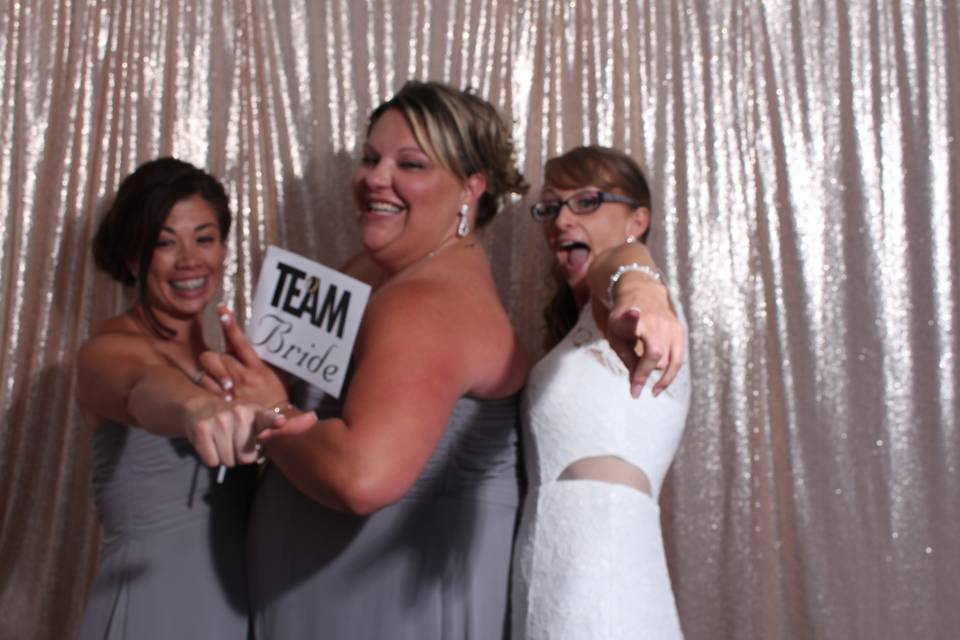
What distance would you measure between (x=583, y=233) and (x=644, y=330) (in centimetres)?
76

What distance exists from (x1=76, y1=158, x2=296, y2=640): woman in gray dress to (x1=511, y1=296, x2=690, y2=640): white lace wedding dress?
368 millimetres

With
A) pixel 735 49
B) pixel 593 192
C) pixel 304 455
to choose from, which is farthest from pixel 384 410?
pixel 735 49

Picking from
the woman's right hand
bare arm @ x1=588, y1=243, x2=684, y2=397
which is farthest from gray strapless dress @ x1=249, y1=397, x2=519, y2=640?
bare arm @ x1=588, y1=243, x2=684, y2=397

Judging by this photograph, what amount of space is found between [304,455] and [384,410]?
9 centimetres

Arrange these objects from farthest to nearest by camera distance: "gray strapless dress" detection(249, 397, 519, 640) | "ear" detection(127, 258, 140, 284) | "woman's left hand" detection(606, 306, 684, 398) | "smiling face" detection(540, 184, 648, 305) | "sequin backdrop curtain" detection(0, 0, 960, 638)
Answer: "sequin backdrop curtain" detection(0, 0, 960, 638) < "smiling face" detection(540, 184, 648, 305) < "ear" detection(127, 258, 140, 284) < "gray strapless dress" detection(249, 397, 519, 640) < "woman's left hand" detection(606, 306, 684, 398)

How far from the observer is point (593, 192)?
1655 millimetres

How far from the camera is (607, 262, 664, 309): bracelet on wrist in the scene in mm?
1042

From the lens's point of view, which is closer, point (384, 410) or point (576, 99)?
point (384, 410)

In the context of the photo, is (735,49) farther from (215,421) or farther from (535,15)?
(215,421)

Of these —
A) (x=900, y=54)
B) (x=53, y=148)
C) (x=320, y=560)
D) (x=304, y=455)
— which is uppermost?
(x=900, y=54)

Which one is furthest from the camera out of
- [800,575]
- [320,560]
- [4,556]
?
[4,556]

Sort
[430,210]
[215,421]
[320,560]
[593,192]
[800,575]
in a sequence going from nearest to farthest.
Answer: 1. [215,421]
2. [320,560]
3. [430,210]
4. [593,192]
5. [800,575]

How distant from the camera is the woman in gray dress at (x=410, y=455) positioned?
111 centimetres

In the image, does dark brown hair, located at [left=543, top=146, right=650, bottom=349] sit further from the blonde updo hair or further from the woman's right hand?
the woman's right hand
